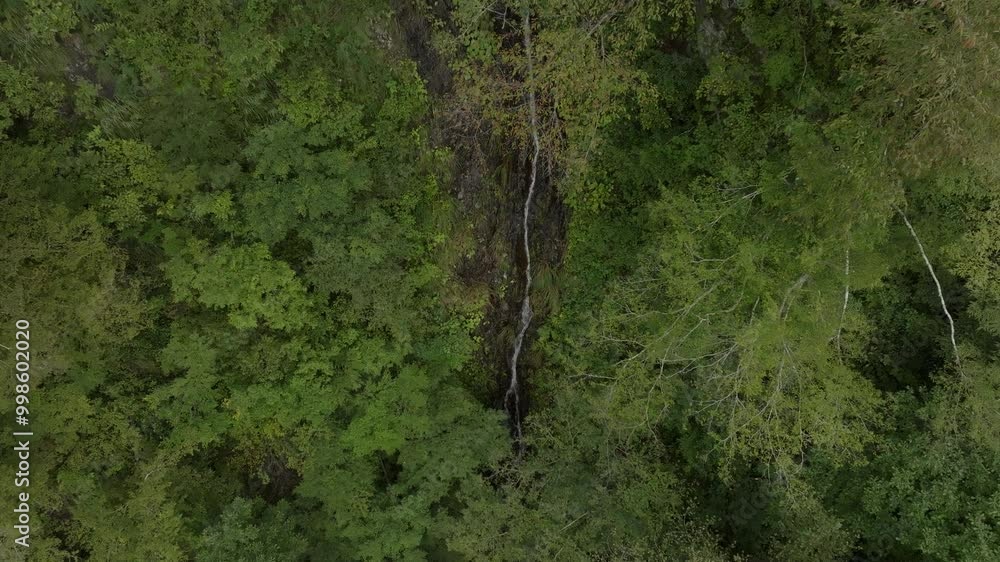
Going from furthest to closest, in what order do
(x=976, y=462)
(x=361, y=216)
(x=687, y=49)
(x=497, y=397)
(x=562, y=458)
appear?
(x=497, y=397)
(x=562, y=458)
(x=687, y=49)
(x=361, y=216)
(x=976, y=462)

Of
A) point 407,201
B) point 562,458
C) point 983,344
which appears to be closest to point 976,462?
point 983,344

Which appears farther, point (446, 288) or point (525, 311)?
point (525, 311)

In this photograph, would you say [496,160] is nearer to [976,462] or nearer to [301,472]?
[301,472]

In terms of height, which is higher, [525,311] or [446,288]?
[446,288]

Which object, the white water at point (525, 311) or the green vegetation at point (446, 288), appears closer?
the green vegetation at point (446, 288)

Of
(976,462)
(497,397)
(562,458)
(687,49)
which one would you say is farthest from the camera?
(497,397)

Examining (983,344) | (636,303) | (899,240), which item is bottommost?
(983,344)

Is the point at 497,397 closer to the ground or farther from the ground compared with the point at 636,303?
closer to the ground

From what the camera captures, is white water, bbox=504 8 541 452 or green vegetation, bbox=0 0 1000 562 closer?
green vegetation, bbox=0 0 1000 562
